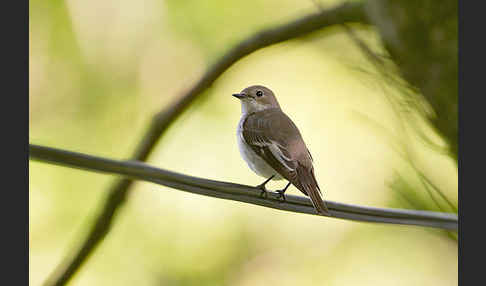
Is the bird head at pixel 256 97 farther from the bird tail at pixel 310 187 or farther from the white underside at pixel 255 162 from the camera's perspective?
the bird tail at pixel 310 187

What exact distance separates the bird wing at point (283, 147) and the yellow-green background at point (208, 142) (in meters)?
0.09

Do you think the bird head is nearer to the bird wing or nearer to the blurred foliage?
the bird wing

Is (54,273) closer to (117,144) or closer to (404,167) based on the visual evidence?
(117,144)

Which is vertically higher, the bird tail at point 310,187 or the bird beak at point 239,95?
the bird beak at point 239,95

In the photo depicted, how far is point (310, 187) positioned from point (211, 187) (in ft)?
1.07

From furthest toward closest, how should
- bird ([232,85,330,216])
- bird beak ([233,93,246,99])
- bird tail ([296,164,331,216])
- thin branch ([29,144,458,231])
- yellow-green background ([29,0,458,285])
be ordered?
bird beak ([233,93,246,99]) → yellow-green background ([29,0,458,285]) → bird ([232,85,330,216]) → bird tail ([296,164,331,216]) → thin branch ([29,144,458,231])

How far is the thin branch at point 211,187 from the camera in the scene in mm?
1067

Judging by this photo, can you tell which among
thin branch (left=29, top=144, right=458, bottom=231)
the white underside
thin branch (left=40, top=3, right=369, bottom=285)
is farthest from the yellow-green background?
thin branch (left=29, top=144, right=458, bottom=231)

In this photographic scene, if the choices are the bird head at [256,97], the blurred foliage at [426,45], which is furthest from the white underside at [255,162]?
the blurred foliage at [426,45]

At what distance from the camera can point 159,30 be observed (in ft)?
5.49

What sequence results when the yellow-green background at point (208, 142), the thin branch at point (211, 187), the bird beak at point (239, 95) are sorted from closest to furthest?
the thin branch at point (211, 187) → the yellow-green background at point (208, 142) → the bird beak at point (239, 95)

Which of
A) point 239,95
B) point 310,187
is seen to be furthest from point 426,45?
point 239,95

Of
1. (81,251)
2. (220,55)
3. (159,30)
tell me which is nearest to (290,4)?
(220,55)

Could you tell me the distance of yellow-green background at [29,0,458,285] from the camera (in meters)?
1.55
